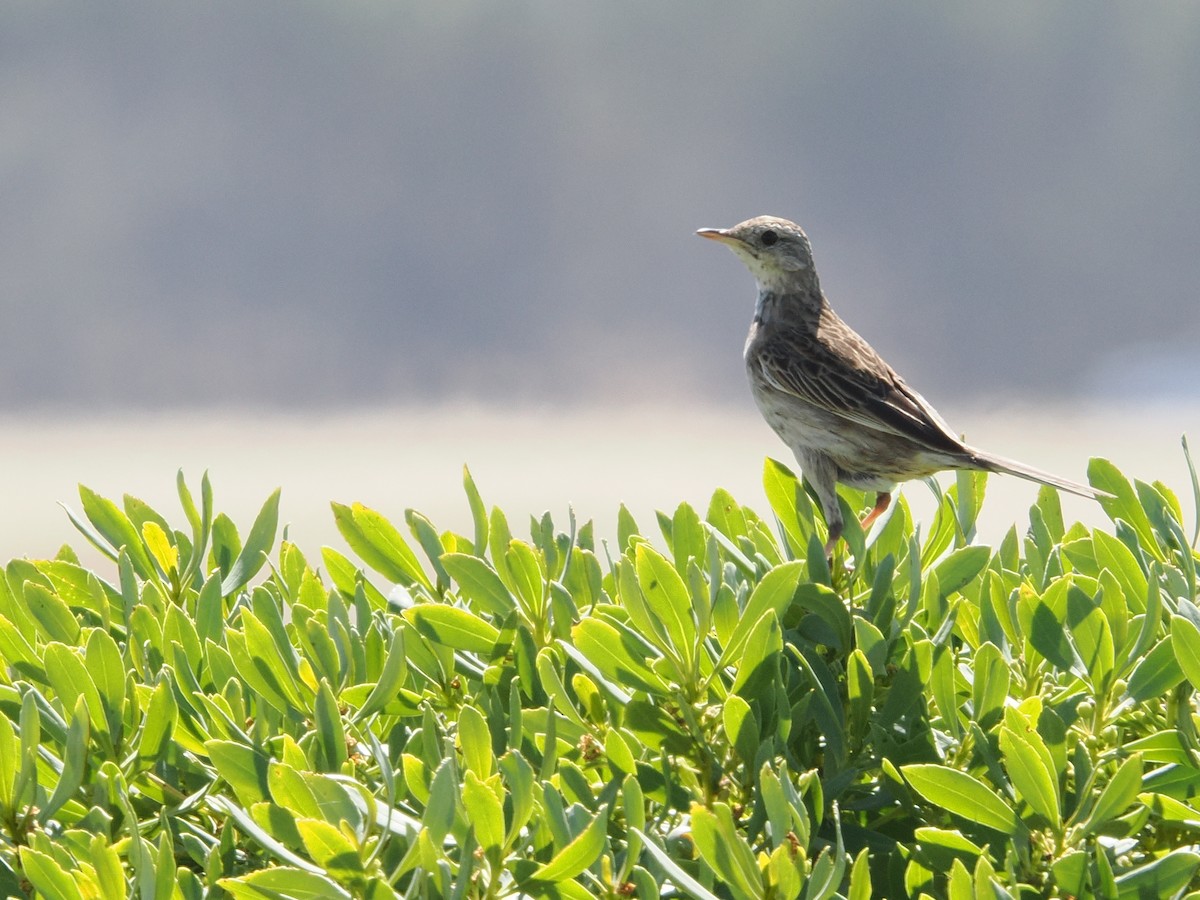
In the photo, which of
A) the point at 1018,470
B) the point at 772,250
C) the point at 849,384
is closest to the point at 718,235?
the point at 772,250

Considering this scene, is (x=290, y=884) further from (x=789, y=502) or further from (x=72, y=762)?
(x=789, y=502)

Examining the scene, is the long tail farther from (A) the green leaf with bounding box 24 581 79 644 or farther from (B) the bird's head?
(A) the green leaf with bounding box 24 581 79 644

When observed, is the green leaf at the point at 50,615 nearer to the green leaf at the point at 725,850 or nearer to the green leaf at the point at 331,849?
the green leaf at the point at 331,849

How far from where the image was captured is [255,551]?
1.95 metres

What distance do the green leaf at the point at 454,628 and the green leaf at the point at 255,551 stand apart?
1.77 feet

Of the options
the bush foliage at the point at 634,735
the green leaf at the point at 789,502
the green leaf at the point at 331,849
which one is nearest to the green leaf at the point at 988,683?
the bush foliage at the point at 634,735

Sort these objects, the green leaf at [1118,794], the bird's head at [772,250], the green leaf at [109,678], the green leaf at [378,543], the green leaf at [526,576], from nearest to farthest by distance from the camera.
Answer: the green leaf at [1118,794], the green leaf at [109,678], the green leaf at [526,576], the green leaf at [378,543], the bird's head at [772,250]

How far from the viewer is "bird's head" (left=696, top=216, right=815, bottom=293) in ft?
14.6

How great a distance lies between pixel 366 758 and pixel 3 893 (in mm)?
415

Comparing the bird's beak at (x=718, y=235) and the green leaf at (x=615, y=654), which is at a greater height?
the bird's beak at (x=718, y=235)

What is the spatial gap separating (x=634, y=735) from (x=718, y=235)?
331 cm

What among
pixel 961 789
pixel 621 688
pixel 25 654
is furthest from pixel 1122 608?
pixel 25 654

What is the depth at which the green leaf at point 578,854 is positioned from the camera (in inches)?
43.0

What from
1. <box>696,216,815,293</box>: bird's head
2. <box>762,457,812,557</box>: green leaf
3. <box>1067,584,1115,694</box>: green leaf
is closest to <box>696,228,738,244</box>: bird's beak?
<box>696,216,815,293</box>: bird's head
